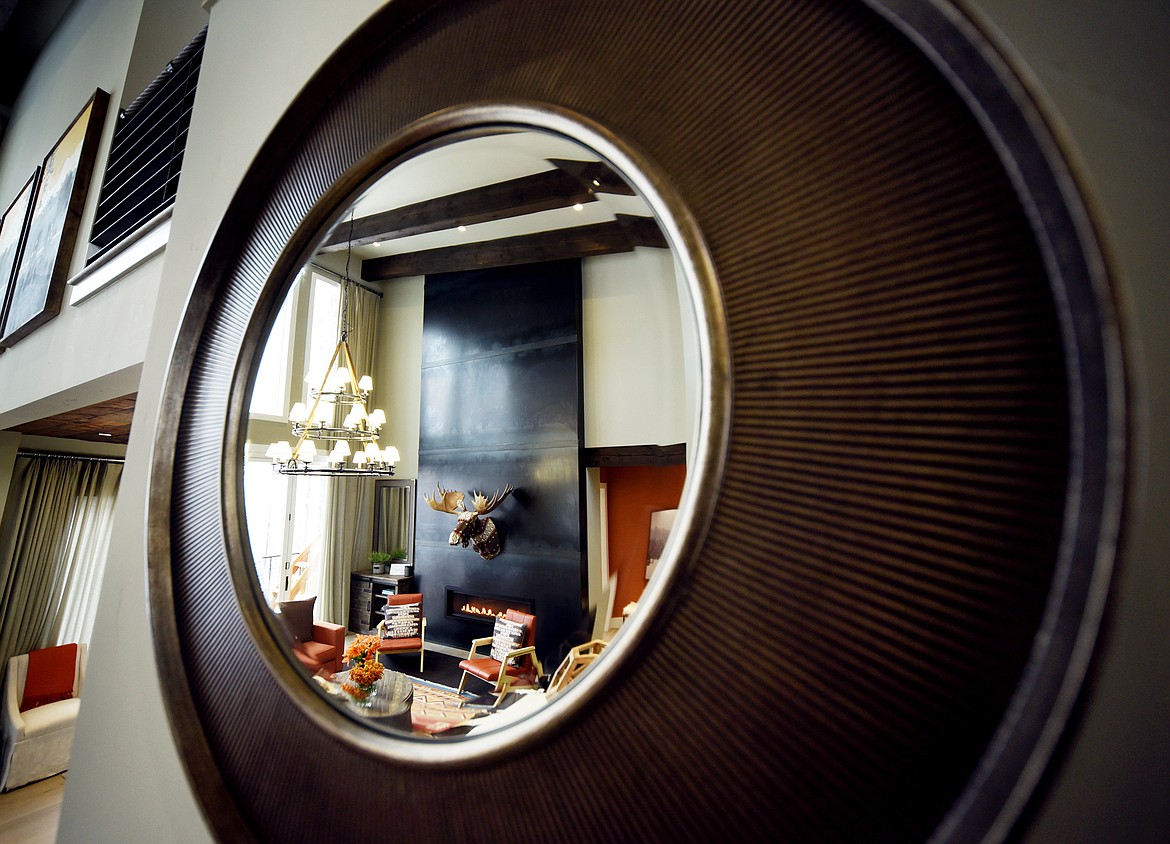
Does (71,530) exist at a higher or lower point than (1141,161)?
lower

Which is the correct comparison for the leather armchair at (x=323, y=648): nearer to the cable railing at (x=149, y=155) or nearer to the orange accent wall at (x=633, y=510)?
the orange accent wall at (x=633, y=510)

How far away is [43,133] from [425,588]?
3445 millimetres

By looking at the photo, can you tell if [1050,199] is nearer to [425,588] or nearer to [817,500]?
[817,500]

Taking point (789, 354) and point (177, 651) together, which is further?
point (177, 651)

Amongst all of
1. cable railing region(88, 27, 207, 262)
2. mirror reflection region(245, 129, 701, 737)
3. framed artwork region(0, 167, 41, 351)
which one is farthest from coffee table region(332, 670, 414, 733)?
framed artwork region(0, 167, 41, 351)

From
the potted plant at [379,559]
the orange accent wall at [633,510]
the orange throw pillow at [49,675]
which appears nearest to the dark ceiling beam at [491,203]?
the orange accent wall at [633,510]

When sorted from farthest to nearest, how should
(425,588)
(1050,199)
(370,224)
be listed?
(370,224) → (425,588) → (1050,199)

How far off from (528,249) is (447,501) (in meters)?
0.25

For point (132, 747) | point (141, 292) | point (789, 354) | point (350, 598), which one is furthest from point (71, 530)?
point (789, 354)

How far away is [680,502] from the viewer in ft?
1.00

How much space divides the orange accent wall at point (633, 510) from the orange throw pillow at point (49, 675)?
203 inches

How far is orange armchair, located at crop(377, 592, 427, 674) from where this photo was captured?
17.1 inches

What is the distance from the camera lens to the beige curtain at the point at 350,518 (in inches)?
17.9

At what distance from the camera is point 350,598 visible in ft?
1.49
